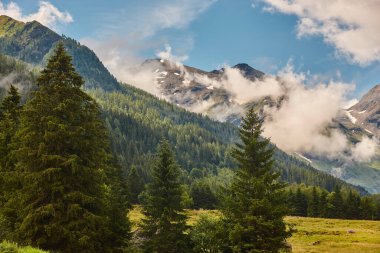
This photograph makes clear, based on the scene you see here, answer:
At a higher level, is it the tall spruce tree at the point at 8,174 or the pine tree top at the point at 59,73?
the pine tree top at the point at 59,73

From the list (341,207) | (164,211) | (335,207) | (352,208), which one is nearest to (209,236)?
(164,211)

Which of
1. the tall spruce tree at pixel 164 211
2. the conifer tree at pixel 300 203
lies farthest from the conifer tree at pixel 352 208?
the tall spruce tree at pixel 164 211

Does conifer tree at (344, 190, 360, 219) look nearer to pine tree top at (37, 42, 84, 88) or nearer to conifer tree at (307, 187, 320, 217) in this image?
conifer tree at (307, 187, 320, 217)

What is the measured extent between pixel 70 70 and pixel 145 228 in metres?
16.7

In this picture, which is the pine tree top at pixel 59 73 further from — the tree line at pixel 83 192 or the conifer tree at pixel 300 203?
the conifer tree at pixel 300 203

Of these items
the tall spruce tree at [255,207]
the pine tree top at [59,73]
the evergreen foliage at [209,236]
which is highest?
the pine tree top at [59,73]

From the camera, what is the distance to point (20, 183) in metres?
29.1

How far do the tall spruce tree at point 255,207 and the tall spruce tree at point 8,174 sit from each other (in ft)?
56.3

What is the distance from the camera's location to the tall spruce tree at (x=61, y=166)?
990 inches

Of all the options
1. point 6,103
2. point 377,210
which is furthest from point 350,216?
point 6,103

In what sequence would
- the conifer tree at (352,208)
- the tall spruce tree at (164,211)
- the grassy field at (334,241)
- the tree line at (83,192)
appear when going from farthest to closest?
the conifer tree at (352,208), the grassy field at (334,241), the tall spruce tree at (164,211), the tree line at (83,192)

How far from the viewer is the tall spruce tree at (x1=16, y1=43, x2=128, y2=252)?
990 inches

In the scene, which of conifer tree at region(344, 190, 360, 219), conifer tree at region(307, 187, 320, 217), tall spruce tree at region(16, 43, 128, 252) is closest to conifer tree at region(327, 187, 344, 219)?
conifer tree at region(344, 190, 360, 219)

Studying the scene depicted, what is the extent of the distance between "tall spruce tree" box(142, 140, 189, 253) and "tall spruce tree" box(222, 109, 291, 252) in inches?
230
